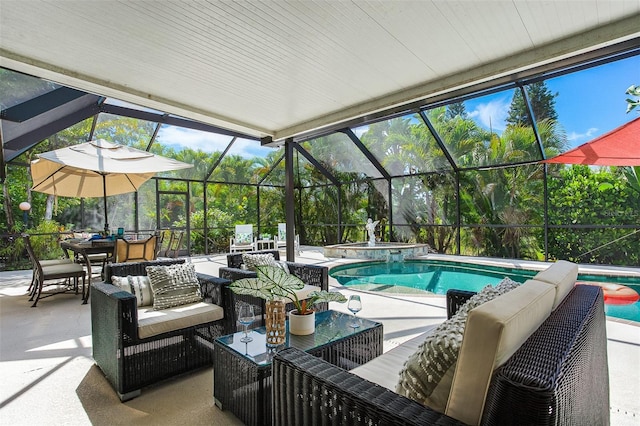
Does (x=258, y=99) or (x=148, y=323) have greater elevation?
(x=258, y=99)

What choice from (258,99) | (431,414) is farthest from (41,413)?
(258,99)

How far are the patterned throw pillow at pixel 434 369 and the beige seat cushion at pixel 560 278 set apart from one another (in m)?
0.51

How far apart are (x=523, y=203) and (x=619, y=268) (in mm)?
2356

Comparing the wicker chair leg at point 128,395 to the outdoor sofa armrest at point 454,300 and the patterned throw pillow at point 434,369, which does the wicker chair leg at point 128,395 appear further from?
the outdoor sofa armrest at point 454,300

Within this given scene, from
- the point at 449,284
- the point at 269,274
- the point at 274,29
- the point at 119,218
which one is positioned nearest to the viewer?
the point at 269,274

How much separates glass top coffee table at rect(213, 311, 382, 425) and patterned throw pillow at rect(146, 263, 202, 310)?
0.89 meters

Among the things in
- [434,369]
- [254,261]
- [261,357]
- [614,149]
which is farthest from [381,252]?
[434,369]

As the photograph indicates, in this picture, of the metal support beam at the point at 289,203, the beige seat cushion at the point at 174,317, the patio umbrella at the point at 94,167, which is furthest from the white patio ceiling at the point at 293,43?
the beige seat cushion at the point at 174,317

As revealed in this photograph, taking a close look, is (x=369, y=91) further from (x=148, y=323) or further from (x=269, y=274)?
(x=148, y=323)

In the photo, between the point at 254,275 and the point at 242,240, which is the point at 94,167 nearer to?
the point at 254,275

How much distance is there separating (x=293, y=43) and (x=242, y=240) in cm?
864

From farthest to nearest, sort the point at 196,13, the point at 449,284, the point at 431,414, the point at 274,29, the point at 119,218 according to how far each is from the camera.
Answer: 1. the point at 119,218
2. the point at 449,284
3. the point at 274,29
4. the point at 196,13
5. the point at 431,414

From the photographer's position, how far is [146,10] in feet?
8.68

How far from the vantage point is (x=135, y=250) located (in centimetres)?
523
